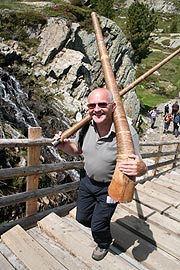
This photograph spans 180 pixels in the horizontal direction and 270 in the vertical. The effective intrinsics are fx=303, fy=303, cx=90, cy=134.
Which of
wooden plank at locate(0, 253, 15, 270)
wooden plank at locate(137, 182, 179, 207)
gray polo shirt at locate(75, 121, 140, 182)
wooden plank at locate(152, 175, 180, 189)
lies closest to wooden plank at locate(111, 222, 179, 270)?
gray polo shirt at locate(75, 121, 140, 182)

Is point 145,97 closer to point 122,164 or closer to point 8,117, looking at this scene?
point 8,117

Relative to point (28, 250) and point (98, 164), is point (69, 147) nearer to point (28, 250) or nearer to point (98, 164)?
point (98, 164)

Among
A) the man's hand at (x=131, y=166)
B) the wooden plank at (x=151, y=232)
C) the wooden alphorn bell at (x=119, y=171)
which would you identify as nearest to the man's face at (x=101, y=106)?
the wooden alphorn bell at (x=119, y=171)

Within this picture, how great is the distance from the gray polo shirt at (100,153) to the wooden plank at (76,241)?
3.35 ft

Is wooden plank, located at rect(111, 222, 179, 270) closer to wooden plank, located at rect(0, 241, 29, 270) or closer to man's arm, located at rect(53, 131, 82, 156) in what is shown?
wooden plank, located at rect(0, 241, 29, 270)

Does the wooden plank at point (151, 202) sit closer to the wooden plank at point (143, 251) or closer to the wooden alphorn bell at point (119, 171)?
the wooden plank at point (143, 251)

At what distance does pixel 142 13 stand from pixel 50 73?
60.7ft

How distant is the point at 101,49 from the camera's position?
338cm

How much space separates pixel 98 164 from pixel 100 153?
12cm

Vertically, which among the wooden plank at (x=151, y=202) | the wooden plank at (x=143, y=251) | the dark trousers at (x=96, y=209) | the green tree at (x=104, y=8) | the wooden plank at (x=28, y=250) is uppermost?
the green tree at (x=104, y=8)

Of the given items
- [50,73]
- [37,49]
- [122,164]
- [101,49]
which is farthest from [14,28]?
[122,164]

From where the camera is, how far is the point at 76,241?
12.4ft

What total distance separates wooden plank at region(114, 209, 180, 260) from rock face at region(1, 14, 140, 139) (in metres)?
8.49

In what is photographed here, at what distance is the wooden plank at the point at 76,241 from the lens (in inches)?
134
